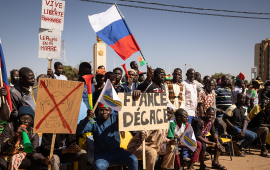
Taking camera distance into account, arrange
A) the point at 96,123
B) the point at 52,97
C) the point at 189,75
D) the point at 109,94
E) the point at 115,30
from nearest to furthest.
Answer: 1. the point at 52,97
2. the point at 109,94
3. the point at 96,123
4. the point at 115,30
5. the point at 189,75

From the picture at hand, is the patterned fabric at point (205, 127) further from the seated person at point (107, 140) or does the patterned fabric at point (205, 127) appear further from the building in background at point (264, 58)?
the building in background at point (264, 58)

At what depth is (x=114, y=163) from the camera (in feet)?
12.1

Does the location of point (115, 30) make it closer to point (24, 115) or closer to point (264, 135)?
point (24, 115)

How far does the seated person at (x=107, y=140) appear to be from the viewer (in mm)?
3664

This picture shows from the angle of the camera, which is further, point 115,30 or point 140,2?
point 140,2

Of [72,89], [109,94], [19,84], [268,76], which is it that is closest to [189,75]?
[109,94]

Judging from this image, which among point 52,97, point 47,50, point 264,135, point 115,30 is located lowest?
point 264,135

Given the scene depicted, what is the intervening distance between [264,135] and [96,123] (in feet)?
18.8

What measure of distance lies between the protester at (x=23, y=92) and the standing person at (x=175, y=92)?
3.24 meters

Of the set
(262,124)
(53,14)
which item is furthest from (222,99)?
(53,14)

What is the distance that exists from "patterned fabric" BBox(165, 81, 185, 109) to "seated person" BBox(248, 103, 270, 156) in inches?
120

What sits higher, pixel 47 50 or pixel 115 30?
pixel 115 30

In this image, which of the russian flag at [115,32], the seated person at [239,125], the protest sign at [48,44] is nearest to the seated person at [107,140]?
the russian flag at [115,32]

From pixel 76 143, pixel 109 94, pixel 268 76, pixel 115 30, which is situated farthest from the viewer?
pixel 268 76
